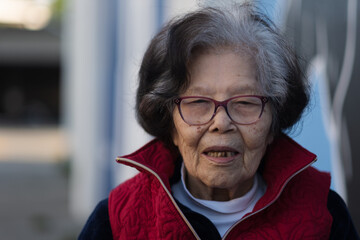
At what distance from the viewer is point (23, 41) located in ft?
87.4

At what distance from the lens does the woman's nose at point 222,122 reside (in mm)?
1646

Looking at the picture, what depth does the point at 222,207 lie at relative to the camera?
1.83m

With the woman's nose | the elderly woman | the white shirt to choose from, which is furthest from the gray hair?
the white shirt

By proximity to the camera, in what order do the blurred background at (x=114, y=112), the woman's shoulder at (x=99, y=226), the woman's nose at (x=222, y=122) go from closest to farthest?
the woman's nose at (x=222, y=122) → the woman's shoulder at (x=99, y=226) → the blurred background at (x=114, y=112)

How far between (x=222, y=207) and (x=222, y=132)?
1.07ft

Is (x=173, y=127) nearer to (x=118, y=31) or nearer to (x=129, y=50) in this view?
(x=129, y=50)

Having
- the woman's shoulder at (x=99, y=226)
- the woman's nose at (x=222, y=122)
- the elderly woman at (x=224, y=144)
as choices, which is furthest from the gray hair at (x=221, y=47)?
the woman's shoulder at (x=99, y=226)

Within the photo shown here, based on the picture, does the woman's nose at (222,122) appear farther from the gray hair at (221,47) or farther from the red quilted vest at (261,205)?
the red quilted vest at (261,205)

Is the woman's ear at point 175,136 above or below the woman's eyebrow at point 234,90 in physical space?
below

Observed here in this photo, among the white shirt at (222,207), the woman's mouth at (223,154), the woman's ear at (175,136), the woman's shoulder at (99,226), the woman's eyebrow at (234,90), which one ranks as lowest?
the woman's shoulder at (99,226)

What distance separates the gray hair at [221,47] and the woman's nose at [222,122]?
15 centimetres

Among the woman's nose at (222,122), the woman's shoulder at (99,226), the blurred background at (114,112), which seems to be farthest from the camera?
the blurred background at (114,112)

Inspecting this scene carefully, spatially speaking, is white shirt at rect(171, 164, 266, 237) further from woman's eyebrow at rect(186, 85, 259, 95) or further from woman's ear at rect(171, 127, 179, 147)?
woman's eyebrow at rect(186, 85, 259, 95)

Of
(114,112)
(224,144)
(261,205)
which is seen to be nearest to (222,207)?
(261,205)
